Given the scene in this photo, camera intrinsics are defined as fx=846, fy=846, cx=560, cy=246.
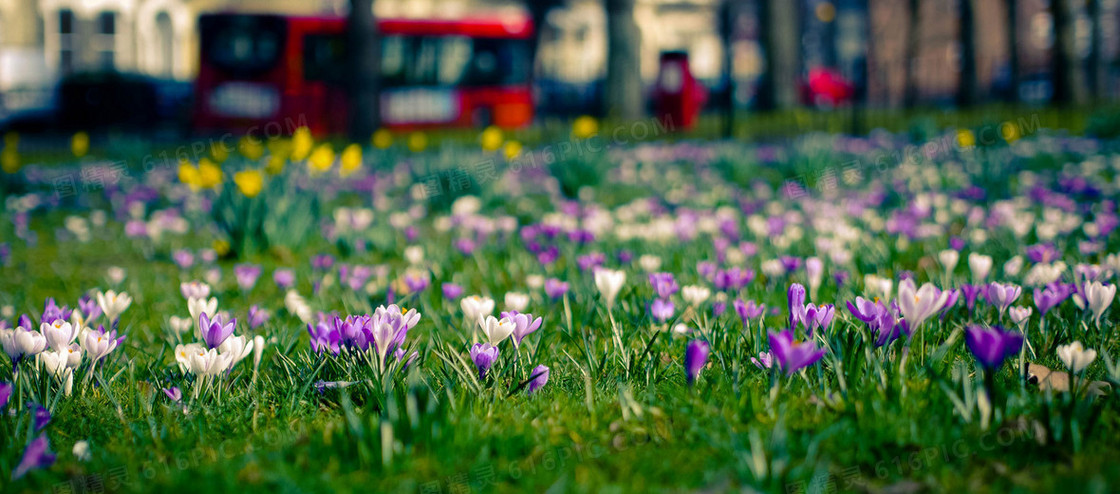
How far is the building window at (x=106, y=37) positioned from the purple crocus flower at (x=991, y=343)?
1431 inches

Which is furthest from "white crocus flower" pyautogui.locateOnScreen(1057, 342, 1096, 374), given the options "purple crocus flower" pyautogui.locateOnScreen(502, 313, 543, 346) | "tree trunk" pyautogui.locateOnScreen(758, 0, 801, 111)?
"tree trunk" pyautogui.locateOnScreen(758, 0, 801, 111)

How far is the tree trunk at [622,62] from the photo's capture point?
16.9 meters

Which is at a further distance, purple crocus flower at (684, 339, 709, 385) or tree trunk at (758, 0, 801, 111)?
tree trunk at (758, 0, 801, 111)

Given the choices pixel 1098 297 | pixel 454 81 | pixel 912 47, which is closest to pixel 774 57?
pixel 912 47

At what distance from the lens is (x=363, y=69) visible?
12.9 metres

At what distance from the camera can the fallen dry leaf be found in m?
1.95

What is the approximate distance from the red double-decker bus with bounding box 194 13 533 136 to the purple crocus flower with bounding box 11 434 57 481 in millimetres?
17065

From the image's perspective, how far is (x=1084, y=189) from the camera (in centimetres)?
588

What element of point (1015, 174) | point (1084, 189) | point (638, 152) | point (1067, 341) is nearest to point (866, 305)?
point (1067, 341)

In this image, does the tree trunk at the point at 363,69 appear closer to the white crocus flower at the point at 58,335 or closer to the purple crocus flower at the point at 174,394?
the white crocus flower at the point at 58,335

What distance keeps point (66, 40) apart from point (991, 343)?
121ft

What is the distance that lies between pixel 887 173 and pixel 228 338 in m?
6.94

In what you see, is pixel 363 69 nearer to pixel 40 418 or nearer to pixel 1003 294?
pixel 40 418

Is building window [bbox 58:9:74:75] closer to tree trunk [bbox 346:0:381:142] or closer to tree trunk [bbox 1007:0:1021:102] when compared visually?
tree trunk [bbox 346:0:381:142]
